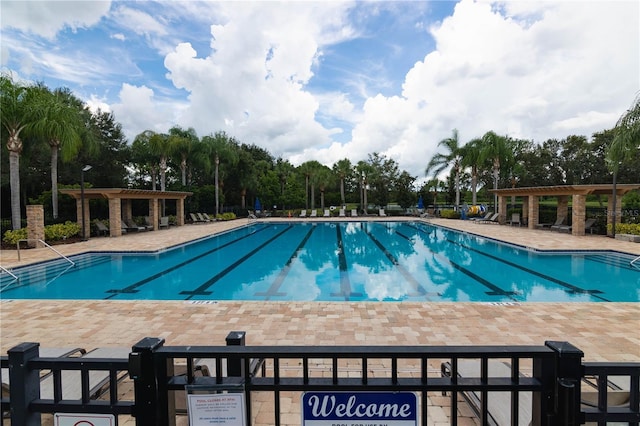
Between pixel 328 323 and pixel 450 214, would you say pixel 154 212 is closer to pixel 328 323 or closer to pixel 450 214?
pixel 328 323

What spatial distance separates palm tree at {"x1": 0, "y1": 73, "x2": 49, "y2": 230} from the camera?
1312cm

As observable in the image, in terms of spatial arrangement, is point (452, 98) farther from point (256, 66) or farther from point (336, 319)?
point (336, 319)

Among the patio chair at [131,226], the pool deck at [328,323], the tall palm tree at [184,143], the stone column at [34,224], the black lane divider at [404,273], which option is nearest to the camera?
the pool deck at [328,323]

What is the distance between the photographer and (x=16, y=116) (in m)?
13.3

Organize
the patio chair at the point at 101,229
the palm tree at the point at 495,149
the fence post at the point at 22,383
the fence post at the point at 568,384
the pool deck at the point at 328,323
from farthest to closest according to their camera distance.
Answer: the palm tree at the point at 495,149
the patio chair at the point at 101,229
the pool deck at the point at 328,323
the fence post at the point at 22,383
the fence post at the point at 568,384

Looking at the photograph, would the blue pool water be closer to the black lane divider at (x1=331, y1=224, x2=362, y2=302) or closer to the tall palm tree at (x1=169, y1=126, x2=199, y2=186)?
the black lane divider at (x1=331, y1=224, x2=362, y2=302)

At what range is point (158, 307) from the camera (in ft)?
19.9

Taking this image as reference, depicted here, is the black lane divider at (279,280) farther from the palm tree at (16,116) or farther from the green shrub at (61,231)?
the palm tree at (16,116)

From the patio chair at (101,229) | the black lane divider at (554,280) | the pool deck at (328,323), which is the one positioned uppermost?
the patio chair at (101,229)

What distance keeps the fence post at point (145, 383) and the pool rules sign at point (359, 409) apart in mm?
598

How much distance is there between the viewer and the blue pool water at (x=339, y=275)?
303 inches

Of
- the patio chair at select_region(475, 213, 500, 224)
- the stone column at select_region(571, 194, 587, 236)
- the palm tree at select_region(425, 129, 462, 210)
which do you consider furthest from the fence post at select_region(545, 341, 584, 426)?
the palm tree at select_region(425, 129, 462, 210)

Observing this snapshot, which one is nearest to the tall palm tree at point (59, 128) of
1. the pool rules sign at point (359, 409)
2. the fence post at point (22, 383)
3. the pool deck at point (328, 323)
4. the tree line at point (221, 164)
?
the tree line at point (221, 164)

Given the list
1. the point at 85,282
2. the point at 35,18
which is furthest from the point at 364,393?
the point at 35,18
